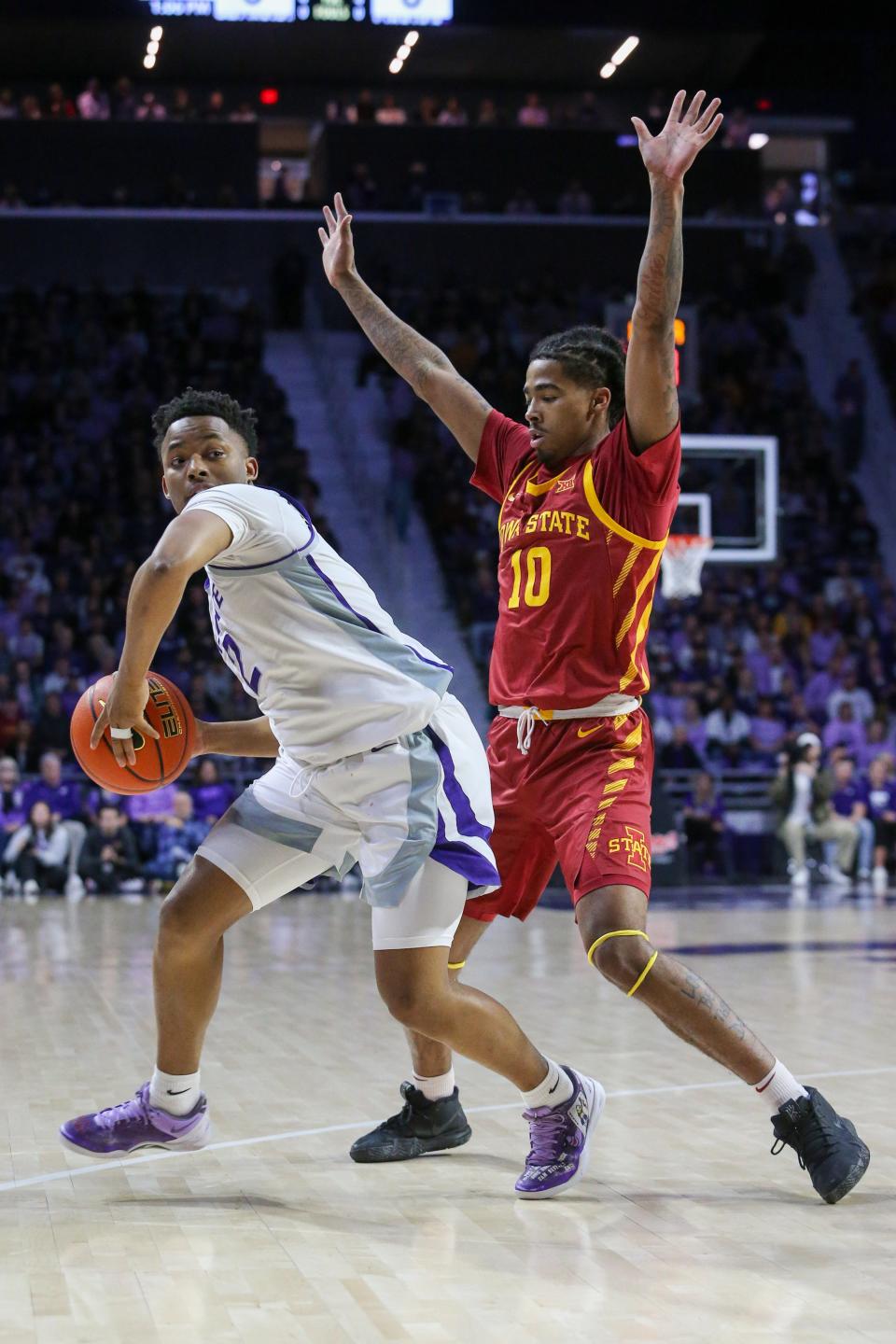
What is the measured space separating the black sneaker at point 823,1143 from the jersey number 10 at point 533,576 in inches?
59.4

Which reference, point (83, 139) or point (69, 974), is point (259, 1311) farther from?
point (83, 139)

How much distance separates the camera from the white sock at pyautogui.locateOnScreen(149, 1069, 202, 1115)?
4.46m

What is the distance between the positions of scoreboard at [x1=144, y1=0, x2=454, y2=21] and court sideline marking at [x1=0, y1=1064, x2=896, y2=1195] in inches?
774

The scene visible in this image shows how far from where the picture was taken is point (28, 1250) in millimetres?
3789

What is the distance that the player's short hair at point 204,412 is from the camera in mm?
4520

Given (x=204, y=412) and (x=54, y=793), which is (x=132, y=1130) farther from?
(x=54, y=793)

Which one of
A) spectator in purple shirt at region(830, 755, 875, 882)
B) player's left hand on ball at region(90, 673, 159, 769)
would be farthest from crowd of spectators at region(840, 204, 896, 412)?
player's left hand on ball at region(90, 673, 159, 769)

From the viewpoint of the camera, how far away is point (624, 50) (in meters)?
26.2

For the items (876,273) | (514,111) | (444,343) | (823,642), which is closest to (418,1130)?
(823,642)

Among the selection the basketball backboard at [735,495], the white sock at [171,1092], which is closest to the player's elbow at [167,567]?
the white sock at [171,1092]

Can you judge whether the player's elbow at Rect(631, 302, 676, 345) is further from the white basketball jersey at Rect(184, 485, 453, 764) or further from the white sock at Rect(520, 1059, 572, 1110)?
the white sock at Rect(520, 1059, 572, 1110)

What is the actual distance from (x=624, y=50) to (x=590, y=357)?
76.0ft

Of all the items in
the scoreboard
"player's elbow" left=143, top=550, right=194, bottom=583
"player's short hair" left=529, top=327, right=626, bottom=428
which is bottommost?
"player's elbow" left=143, top=550, right=194, bottom=583

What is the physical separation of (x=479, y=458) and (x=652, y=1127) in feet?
6.96
